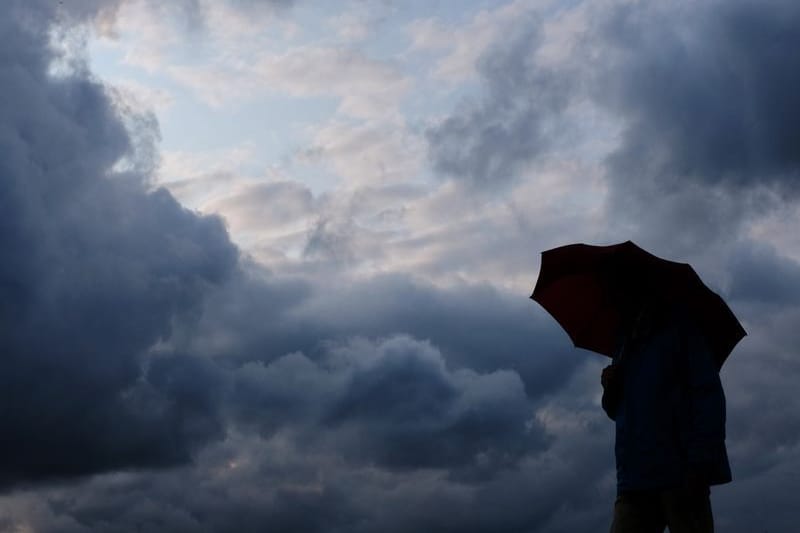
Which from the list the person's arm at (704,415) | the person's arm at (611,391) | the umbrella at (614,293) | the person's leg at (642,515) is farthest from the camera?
the umbrella at (614,293)

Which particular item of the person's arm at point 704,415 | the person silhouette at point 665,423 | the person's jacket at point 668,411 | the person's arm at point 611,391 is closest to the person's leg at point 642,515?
the person silhouette at point 665,423

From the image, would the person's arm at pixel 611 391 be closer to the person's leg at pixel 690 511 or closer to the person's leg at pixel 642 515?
the person's leg at pixel 642 515

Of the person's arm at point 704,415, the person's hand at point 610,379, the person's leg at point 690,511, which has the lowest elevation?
the person's leg at point 690,511

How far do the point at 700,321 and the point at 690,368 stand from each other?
61 centimetres

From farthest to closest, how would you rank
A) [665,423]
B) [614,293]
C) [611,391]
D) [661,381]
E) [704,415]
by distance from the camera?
[614,293]
[611,391]
[661,381]
[665,423]
[704,415]

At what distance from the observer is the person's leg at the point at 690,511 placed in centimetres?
743

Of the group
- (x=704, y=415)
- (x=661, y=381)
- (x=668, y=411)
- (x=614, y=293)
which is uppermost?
(x=614, y=293)

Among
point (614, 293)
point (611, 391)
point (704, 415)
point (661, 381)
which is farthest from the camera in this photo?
point (614, 293)

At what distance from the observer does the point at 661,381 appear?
25.7 ft

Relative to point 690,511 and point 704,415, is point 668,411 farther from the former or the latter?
point 690,511

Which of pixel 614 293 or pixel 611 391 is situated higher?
pixel 614 293

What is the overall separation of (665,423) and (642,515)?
73 cm

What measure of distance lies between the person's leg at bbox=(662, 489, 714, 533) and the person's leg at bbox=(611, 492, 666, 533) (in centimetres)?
26

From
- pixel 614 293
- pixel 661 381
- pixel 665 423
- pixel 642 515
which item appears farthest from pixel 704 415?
pixel 614 293
